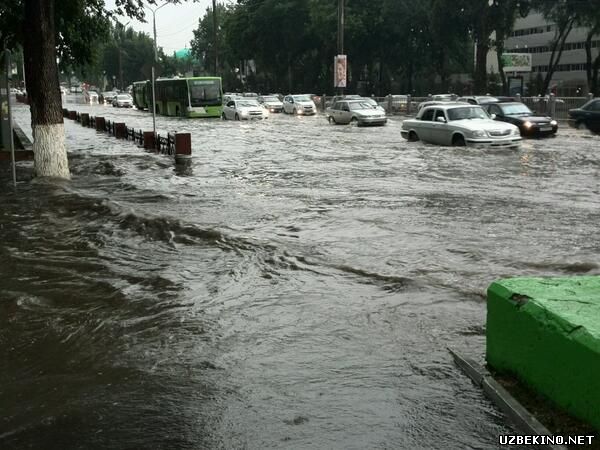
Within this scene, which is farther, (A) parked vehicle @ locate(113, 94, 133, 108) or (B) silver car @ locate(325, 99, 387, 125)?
(A) parked vehicle @ locate(113, 94, 133, 108)

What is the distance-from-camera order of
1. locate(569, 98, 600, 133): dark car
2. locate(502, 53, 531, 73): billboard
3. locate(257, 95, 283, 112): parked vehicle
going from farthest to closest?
locate(502, 53, 531, 73): billboard < locate(257, 95, 283, 112): parked vehicle < locate(569, 98, 600, 133): dark car

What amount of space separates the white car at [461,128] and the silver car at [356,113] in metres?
11.2

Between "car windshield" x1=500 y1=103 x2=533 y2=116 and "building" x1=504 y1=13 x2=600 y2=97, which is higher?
"building" x1=504 y1=13 x2=600 y2=97

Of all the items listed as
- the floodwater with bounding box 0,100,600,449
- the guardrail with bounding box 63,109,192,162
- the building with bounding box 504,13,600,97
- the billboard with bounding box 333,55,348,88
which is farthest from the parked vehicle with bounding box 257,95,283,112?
the floodwater with bounding box 0,100,600,449

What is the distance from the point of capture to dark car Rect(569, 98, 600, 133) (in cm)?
2748

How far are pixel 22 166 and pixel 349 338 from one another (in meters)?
14.6

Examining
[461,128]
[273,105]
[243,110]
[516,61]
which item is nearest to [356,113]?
[243,110]

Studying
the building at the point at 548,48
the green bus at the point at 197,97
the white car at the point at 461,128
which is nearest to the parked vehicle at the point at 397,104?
the green bus at the point at 197,97

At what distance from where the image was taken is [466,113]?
21.8 m

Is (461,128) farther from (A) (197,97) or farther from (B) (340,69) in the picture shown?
(B) (340,69)

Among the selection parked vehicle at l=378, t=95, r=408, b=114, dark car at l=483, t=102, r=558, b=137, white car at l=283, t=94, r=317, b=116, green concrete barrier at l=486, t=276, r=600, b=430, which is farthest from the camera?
parked vehicle at l=378, t=95, r=408, b=114

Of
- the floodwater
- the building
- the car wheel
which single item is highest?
the building

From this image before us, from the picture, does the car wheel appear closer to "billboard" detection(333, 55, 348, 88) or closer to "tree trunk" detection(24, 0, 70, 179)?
"tree trunk" detection(24, 0, 70, 179)

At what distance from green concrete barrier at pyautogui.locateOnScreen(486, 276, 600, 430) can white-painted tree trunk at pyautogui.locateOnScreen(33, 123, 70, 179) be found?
1181cm
